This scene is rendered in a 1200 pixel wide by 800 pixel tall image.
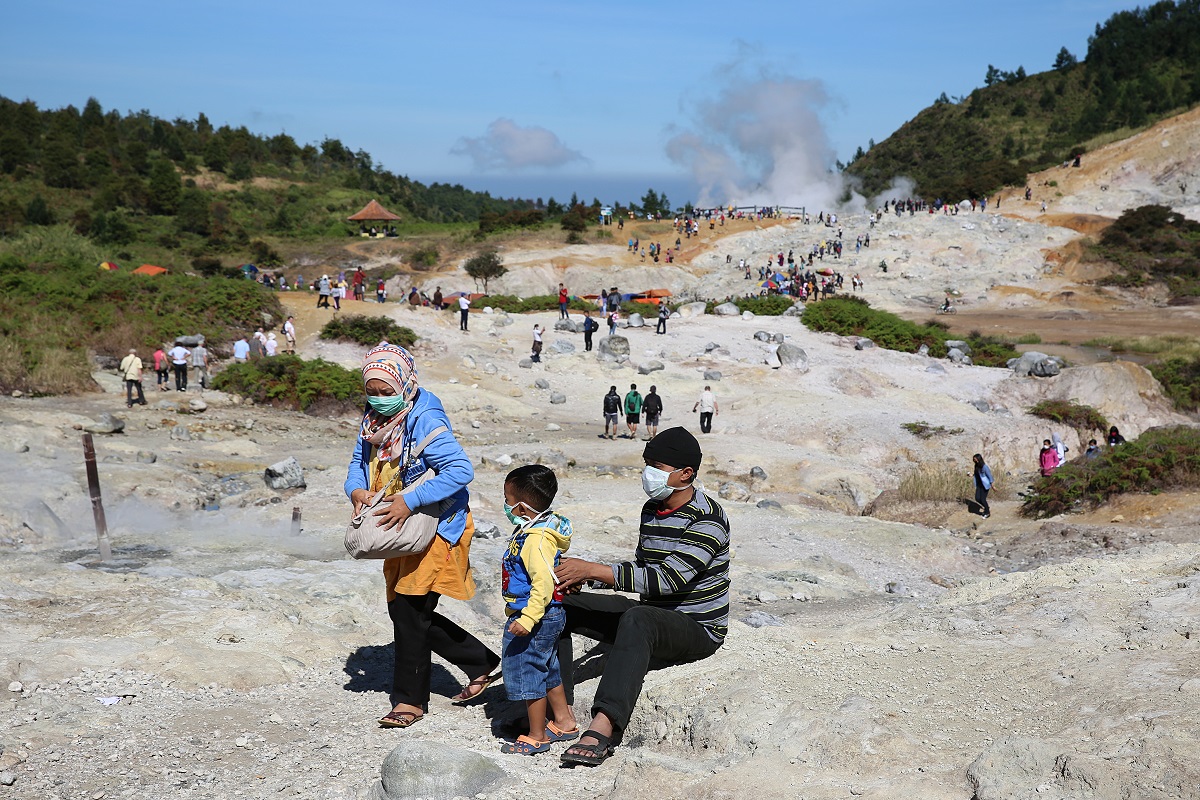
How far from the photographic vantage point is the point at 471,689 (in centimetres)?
457

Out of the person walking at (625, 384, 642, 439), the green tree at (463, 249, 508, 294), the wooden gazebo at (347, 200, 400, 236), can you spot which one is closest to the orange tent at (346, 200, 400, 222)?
the wooden gazebo at (347, 200, 400, 236)

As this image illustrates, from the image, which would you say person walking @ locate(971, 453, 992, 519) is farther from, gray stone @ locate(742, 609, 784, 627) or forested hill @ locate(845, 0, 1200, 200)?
forested hill @ locate(845, 0, 1200, 200)

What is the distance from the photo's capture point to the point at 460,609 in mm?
6285

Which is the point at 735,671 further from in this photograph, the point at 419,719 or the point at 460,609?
the point at 460,609

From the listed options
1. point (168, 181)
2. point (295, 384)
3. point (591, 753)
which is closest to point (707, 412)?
point (295, 384)

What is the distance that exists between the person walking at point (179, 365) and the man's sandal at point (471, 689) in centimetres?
1652

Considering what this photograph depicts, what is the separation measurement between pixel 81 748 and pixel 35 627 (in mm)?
1461

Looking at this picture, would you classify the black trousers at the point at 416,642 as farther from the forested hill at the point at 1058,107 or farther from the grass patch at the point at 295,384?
the forested hill at the point at 1058,107

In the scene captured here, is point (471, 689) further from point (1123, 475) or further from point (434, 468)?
point (1123, 475)

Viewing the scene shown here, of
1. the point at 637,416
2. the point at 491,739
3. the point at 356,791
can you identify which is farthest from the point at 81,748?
the point at 637,416

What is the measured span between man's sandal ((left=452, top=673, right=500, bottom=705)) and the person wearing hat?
0.50 m

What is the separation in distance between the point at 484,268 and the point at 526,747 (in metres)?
40.4

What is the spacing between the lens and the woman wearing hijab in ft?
13.4

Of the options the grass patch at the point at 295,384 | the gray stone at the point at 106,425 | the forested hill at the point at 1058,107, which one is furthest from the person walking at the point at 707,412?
the forested hill at the point at 1058,107
